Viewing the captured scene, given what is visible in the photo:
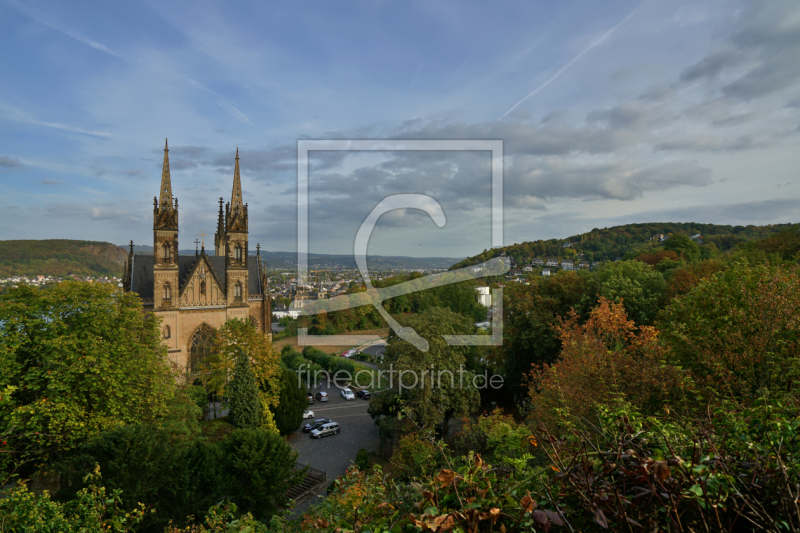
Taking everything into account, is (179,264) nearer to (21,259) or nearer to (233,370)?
(233,370)

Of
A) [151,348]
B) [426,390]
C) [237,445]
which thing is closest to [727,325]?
[426,390]

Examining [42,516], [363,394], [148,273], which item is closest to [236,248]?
[148,273]

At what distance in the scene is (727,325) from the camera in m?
10.9

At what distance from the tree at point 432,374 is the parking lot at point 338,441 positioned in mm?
5563

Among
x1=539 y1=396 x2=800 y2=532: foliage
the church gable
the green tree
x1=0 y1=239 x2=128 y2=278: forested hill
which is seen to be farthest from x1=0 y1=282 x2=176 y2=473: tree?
the green tree

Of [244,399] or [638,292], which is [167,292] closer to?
[244,399]

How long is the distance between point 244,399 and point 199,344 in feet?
41.2

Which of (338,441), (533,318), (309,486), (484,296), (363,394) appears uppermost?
(484,296)

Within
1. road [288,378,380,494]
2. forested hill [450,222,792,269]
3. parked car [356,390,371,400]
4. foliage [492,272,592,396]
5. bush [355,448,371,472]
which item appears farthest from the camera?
forested hill [450,222,792,269]

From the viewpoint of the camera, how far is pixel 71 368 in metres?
14.3

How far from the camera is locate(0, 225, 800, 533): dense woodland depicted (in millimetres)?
2695

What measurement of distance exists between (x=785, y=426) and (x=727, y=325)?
31.6 feet

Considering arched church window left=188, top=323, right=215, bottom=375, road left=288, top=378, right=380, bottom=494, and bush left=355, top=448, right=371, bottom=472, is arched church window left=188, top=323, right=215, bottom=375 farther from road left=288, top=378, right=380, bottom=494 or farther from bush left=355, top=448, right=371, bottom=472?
bush left=355, top=448, right=371, bottom=472

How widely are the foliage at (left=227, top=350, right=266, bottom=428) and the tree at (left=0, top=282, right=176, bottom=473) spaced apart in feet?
13.9
